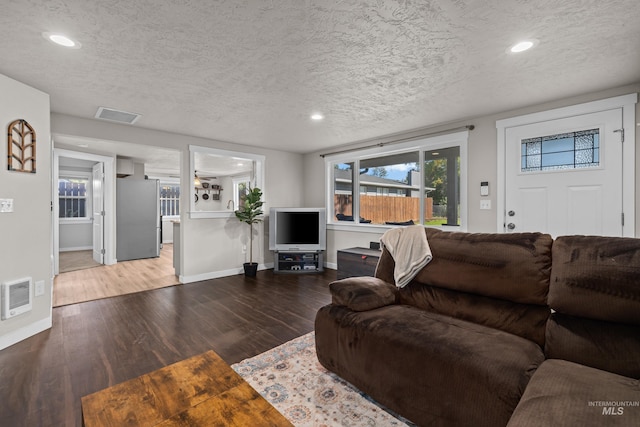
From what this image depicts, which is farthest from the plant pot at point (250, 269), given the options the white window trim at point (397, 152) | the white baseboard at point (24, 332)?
the white baseboard at point (24, 332)

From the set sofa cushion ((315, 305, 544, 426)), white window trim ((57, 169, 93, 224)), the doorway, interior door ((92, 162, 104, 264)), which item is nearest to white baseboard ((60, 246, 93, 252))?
the doorway

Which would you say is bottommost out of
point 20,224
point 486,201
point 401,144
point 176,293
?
point 176,293

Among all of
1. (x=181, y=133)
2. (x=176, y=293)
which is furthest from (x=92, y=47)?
(x=176, y=293)

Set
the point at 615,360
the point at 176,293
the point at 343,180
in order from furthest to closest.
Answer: the point at 343,180 → the point at 176,293 → the point at 615,360

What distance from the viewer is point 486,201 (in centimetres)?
367

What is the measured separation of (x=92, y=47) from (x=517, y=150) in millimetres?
4241

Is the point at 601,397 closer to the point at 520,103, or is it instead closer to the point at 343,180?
the point at 520,103

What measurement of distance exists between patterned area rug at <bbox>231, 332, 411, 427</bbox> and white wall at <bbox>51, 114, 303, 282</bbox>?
2.91m

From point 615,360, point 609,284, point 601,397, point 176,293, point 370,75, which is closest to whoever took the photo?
point 601,397

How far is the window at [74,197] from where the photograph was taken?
24.4 ft

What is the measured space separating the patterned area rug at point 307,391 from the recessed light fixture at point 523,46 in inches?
102

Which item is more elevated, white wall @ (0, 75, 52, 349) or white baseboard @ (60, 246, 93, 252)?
white wall @ (0, 75, 52, 349)

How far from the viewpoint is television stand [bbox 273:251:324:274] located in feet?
17.5

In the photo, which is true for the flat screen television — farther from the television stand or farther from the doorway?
the doorway
